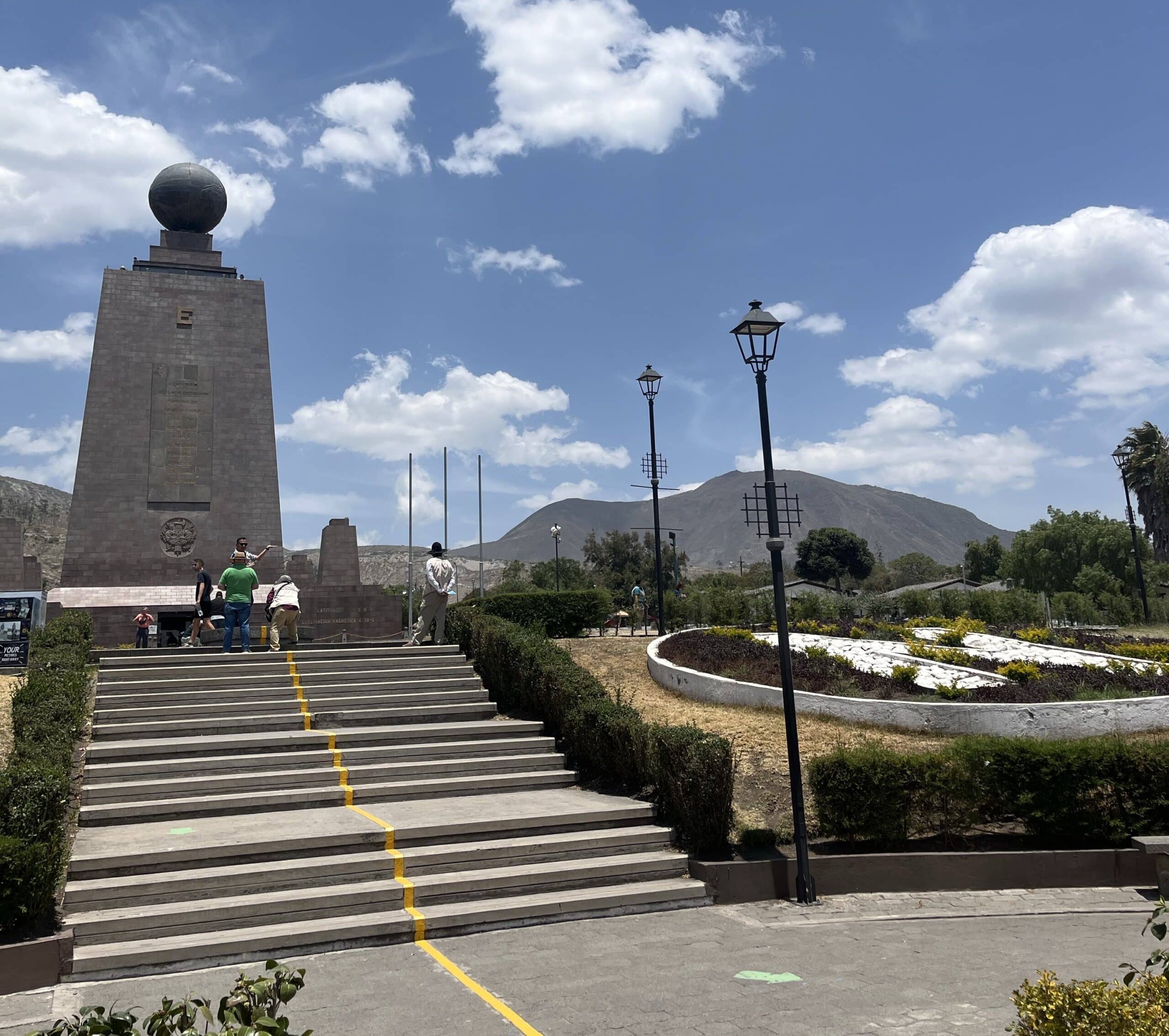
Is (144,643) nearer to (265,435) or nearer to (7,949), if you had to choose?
(265,435)

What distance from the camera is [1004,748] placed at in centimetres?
868

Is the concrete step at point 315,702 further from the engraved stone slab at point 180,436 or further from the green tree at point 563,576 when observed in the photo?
the green tree at point 563,576

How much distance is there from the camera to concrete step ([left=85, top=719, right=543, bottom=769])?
32.0ft

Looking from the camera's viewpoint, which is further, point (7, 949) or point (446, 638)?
point (446, 638)

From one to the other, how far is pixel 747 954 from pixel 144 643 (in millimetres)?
18892

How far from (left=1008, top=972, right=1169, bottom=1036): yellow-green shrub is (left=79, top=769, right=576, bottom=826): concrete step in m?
6.87

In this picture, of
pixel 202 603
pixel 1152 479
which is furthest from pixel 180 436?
pixel 1152 479

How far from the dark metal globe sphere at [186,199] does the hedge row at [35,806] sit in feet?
82.4

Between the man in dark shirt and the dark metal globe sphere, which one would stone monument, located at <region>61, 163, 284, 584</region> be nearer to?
the dark metal globe sphere

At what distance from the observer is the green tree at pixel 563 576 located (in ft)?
228

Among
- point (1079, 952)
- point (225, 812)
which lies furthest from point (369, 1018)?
point (1079, 952)

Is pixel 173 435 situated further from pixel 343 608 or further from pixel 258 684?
pixel 258 684

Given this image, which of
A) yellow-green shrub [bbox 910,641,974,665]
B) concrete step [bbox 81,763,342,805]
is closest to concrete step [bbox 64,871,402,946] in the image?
concrete step [bbox 81,763,342,805]

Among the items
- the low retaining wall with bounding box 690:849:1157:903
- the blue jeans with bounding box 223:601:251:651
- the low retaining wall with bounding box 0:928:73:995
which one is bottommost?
the low retaining wall with bounding box 690:849:1157:903
